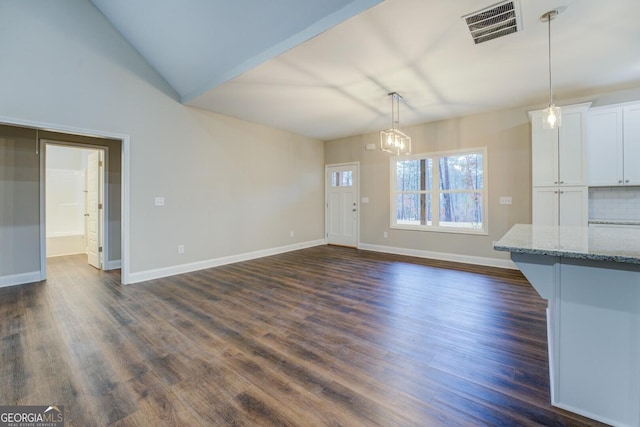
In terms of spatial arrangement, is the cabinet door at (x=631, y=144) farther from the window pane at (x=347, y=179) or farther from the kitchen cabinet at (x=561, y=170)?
the window pane at (x=347, y=179)

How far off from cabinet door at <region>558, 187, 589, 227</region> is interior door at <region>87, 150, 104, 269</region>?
7222 mm

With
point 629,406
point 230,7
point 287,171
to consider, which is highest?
point 230,7

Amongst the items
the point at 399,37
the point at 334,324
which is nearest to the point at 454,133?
the point at 399,37

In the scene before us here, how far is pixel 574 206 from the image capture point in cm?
366

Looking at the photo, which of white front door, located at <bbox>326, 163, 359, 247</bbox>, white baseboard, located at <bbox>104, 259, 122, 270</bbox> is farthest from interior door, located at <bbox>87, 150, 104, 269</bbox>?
white front door, located at <bbox>326, 163, 359, 247</bbox>

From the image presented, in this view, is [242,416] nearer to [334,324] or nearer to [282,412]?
[282,412]

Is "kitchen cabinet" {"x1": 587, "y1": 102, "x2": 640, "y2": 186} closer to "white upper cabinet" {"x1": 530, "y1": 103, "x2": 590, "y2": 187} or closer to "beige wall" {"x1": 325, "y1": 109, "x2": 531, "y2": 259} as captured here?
"white upper cabinet" {"x1": 530, "y1": 103, "x2": 590, "y2": 187}

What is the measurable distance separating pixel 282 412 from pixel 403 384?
766 mm

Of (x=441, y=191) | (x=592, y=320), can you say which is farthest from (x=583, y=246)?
(x=441, y=191)

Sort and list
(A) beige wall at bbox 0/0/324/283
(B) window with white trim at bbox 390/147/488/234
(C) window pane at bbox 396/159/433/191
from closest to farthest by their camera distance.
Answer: (A) beige wall at bbox 0/0/324/283 < (B) window with white trim at bbox 390/147/488/234 < (C) window pane at bbox 396/159/433/191

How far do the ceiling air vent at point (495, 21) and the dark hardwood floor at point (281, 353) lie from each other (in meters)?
2.68

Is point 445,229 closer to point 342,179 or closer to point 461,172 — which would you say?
point 461,172

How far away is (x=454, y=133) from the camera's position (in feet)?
16.4

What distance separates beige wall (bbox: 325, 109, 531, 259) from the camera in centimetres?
441
